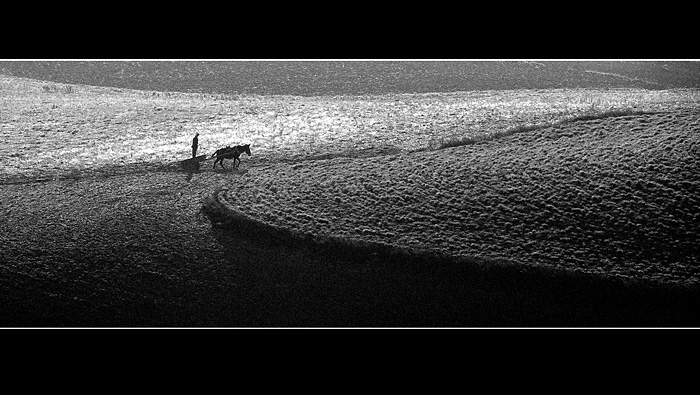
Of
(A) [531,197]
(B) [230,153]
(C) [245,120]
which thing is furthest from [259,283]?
(A) [531,197]

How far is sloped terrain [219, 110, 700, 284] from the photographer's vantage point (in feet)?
16.8

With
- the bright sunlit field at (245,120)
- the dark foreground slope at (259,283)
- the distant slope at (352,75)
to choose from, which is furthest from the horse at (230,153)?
the distant slope at (352,75)

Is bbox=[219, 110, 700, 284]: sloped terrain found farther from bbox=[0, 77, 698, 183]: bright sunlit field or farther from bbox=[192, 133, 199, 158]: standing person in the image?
bbox=[192, 133, 199, 158]: standing person

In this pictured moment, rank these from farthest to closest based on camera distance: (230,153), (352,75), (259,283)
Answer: (352,75), (230,153), (259,283)

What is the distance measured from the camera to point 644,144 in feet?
19.0

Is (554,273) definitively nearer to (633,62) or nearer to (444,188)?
(444,188)

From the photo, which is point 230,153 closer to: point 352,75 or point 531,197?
point 352,75

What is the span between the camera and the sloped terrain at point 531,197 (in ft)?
16.8

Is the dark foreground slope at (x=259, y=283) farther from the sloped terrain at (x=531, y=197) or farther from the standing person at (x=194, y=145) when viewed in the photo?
the standing person at (x=194, y=145)

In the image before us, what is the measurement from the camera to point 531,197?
551cm

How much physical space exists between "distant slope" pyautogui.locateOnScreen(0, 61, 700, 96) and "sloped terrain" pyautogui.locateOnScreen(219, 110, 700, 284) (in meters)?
0.43

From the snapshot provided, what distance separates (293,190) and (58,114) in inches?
89.5

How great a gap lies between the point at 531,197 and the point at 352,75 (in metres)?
1.87

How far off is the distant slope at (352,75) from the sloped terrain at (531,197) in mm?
435
